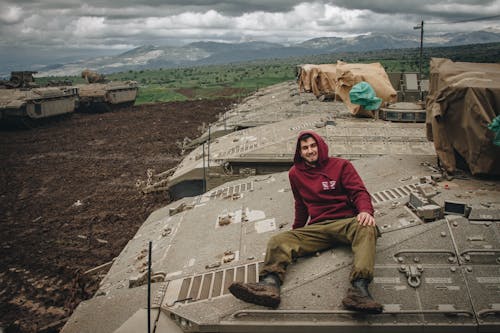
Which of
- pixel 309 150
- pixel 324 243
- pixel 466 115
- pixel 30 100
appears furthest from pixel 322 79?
pixel 30 100

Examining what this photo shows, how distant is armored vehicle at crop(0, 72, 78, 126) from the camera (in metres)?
24.7

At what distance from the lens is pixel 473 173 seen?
6.05 metres

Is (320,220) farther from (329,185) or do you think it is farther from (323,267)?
(323,267)

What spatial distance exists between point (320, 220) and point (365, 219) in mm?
565

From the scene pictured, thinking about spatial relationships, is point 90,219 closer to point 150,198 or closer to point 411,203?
point 150,198

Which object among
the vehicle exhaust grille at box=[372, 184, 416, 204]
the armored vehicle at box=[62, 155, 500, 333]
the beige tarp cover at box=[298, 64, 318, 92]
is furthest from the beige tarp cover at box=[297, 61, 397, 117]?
the armored vehicle at box=[62, 155, 500, 333]

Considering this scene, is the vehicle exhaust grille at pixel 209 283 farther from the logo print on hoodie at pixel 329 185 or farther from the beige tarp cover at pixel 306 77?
the beige tarp cover at pixel 306 77

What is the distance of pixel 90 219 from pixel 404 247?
9.20m

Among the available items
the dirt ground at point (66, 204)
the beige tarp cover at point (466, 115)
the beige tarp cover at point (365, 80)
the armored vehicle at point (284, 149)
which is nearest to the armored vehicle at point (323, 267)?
the beige tarp cover at point (466, 115)

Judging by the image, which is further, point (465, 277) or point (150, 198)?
point (150, 198)

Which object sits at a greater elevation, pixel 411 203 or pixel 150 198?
pixel 411 203

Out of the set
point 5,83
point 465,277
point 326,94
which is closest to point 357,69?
point 326,94

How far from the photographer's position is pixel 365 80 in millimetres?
12648

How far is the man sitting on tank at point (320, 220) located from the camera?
4332 mm
